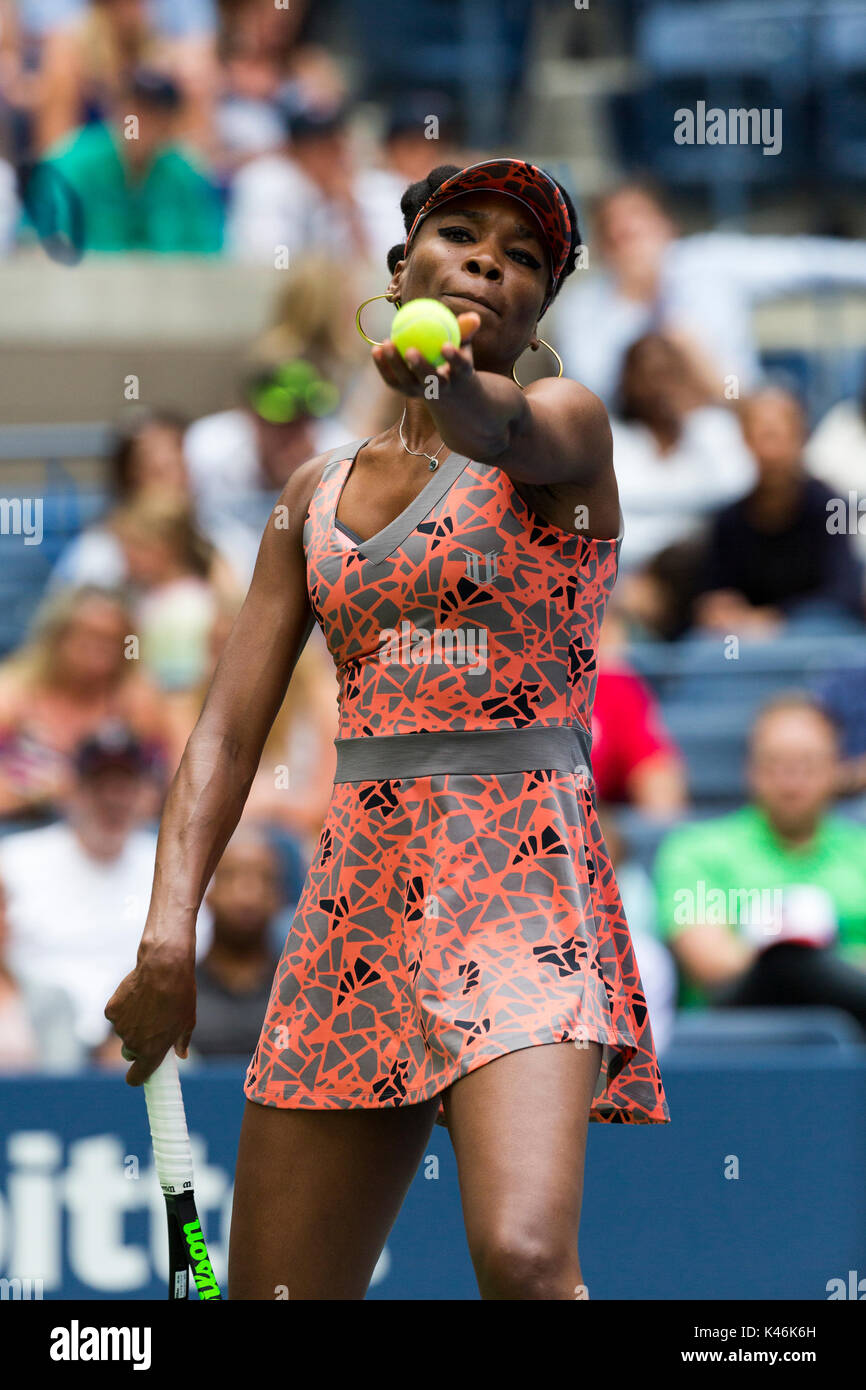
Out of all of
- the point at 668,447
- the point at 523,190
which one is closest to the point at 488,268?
the point at 523,190

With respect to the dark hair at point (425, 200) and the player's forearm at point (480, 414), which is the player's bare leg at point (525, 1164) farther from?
the dark hair at point (425, 200)

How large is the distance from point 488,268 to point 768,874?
125 inches

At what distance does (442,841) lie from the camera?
7.38ft

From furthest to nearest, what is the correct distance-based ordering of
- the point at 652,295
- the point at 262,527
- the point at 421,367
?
1. the point at 652,295
2. the point at 262,527
3. the point at 421,367

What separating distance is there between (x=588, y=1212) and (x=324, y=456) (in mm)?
2107

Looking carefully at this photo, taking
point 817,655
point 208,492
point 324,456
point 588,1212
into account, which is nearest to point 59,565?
point 208,492

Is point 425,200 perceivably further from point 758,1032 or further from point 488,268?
point 758,1032

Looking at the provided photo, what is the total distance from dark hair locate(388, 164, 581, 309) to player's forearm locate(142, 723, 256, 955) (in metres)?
0.69

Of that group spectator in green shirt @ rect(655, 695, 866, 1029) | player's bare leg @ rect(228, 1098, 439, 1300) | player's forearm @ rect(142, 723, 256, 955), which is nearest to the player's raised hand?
player's forearm @ rect(142, 723, 256, 955)

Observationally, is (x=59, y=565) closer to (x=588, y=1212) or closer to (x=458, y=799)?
(x=588, y=1212)

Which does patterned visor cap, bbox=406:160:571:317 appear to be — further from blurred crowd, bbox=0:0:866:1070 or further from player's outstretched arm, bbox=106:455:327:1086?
blurred crowd, bbox=0:0:866:1070

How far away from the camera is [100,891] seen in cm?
513

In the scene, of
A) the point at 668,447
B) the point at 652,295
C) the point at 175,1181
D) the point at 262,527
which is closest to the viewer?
the point at 175,1181

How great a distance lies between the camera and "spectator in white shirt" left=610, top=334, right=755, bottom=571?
6.49 metres
